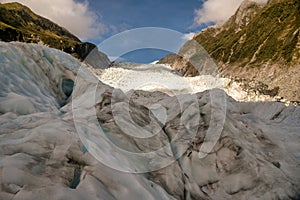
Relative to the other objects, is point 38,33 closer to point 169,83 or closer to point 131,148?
point 169,83

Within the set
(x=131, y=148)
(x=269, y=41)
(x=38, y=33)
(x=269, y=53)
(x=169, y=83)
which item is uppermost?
(x=269, y=41)

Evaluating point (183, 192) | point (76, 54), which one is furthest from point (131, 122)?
point (76, 54)

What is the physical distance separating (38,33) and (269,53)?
104 m

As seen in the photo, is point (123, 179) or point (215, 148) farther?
point (215, 148)

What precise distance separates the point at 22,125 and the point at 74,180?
2.79 meters

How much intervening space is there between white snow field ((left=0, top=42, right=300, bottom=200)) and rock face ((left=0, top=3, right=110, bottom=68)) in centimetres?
5333

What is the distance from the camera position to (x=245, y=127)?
949cm

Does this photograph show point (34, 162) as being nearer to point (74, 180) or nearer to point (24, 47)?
point (74, 180)

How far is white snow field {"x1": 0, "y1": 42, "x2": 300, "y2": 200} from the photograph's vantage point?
4855 millimetres

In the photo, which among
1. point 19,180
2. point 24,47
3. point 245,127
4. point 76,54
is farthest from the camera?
point 76,54

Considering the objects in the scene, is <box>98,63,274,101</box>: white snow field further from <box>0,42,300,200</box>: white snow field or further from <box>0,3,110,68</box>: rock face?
<box>0,42,300,200</box>: white snow field

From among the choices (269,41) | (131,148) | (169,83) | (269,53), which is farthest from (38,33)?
(131,148)

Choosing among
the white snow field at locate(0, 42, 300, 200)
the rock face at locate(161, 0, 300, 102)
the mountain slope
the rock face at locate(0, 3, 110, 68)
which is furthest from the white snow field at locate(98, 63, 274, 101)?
the mountain slope

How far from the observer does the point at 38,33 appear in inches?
4811
